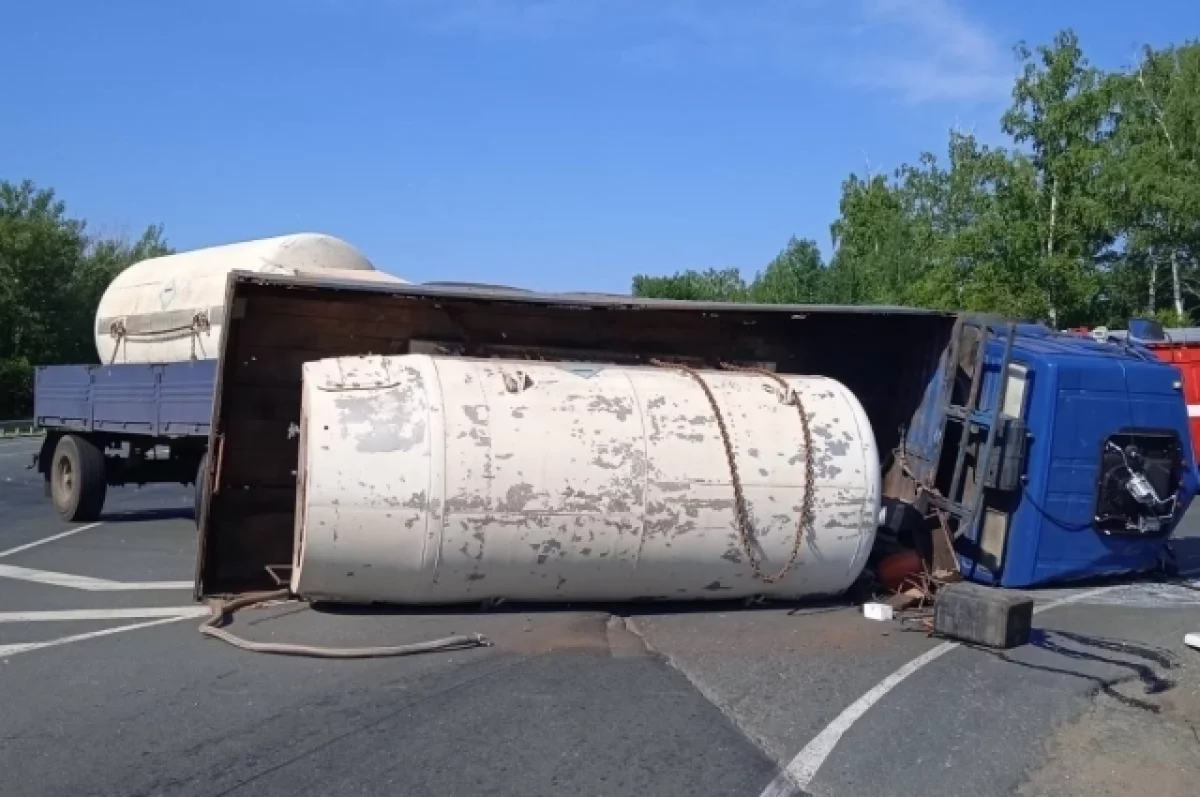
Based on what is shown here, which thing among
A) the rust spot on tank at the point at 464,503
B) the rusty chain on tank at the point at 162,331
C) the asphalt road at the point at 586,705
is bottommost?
the asphalt road at the point at 586,705

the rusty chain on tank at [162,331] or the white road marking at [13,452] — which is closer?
the rusty chain on tank at [162,331]

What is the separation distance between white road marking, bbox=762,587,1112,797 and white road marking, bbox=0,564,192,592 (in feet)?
19.5

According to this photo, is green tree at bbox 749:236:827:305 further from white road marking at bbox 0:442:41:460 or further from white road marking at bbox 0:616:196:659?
white road marking at bbox 0:616:196:659

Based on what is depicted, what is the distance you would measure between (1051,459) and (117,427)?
10.00m

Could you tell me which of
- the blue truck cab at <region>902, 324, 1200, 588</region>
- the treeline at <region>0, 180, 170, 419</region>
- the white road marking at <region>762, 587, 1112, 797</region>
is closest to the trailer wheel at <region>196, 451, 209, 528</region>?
the white road marking at <region>762, 587, 1112, 797</region>

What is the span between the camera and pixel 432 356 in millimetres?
9422

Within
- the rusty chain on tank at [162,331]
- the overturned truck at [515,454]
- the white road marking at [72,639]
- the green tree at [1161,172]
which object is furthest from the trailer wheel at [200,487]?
the green tree at [1161,172]

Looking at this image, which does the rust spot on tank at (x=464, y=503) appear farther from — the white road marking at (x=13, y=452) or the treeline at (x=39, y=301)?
the treeline at (x=39, y=301)

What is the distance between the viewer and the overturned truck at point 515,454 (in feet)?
27.8

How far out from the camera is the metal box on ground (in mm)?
8461

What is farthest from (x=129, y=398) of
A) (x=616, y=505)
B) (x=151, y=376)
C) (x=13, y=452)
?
(x=13, y=452)

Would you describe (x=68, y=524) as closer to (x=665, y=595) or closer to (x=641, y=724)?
(x=665, y=595)

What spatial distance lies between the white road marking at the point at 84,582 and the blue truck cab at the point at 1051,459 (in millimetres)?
6347

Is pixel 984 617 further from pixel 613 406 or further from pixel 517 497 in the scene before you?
pixel 517 497
